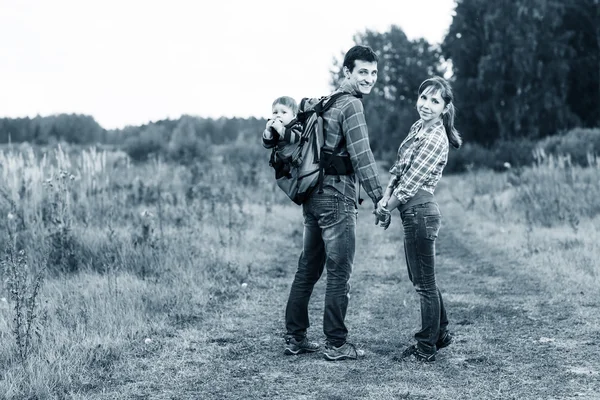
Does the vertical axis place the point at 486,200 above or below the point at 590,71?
below

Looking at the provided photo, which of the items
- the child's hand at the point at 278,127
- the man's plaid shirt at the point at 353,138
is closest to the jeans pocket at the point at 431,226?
the man's plaid shirt at the point at 353,138

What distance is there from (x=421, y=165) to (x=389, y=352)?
1378mm

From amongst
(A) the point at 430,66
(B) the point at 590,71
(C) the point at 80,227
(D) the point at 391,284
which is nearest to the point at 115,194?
(C) the point at 80,227

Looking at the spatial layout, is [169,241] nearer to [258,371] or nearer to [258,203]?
[258,371]

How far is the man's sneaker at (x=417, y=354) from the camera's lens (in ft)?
14.7

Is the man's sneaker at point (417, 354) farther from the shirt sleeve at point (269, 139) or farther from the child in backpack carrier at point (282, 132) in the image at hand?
the shirt sleeve at point (269, 139)

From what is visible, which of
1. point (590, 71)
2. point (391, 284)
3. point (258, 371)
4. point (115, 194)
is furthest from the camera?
point (590, 71)

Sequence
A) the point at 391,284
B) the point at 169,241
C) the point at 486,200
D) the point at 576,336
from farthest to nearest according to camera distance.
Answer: the point at 486,200 → the point at 169,241 → the point at 391,284 → the point at 576,336

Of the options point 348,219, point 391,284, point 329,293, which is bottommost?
point 391,284

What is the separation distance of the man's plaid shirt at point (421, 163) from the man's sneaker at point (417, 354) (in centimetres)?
104

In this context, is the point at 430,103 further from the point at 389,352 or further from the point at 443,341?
the point at 389,352

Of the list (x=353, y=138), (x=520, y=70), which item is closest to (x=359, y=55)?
(x=353, y=138)

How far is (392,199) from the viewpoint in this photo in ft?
14.4

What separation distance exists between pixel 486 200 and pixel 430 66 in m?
30.1
